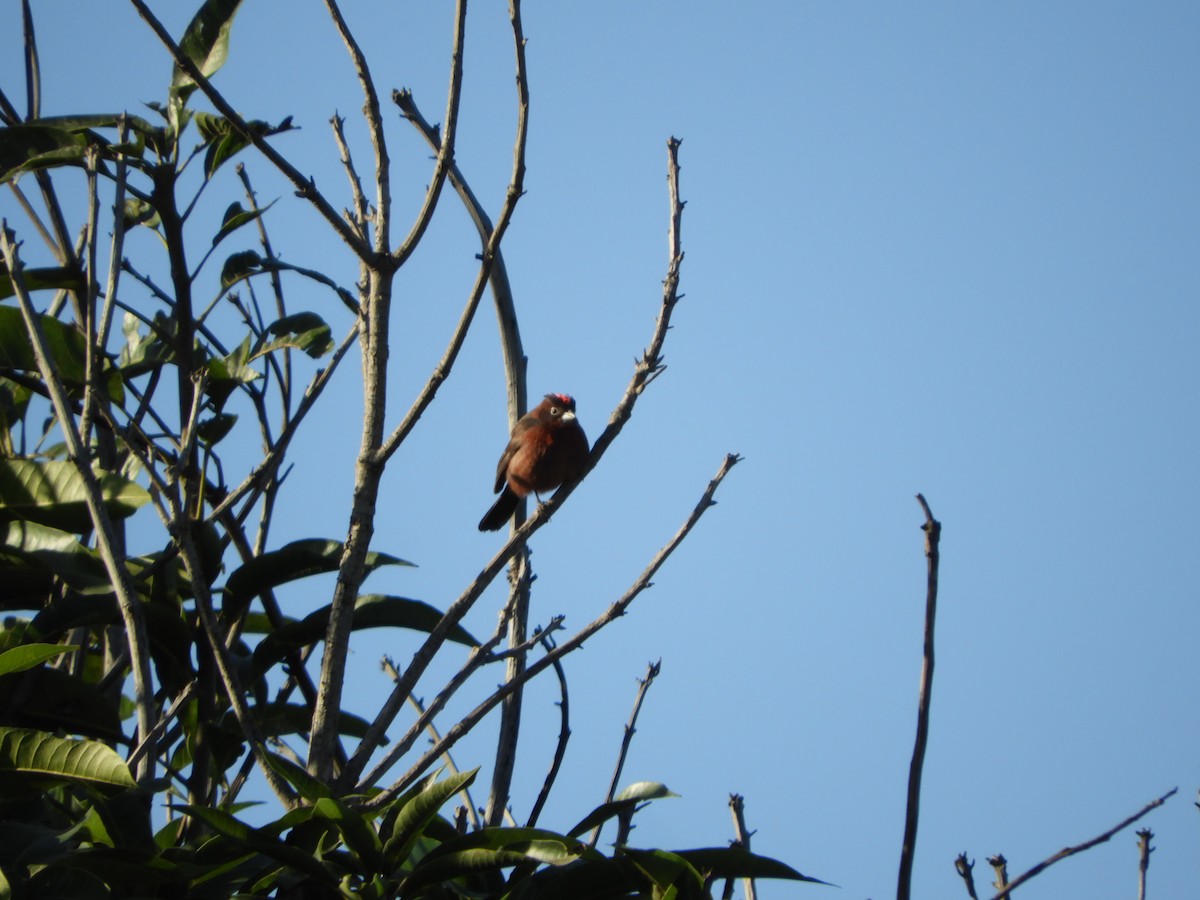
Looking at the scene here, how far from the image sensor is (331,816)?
217cm

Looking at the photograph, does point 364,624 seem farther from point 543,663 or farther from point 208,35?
point 208,35

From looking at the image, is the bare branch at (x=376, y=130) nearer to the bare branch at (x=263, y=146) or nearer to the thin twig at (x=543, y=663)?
the bare branch at (x=263, y=146)

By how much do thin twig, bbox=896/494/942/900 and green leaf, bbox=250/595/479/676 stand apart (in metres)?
1.33

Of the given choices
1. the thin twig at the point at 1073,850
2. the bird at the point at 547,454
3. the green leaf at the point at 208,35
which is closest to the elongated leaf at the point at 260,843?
the thin twig at the point at 1073,850

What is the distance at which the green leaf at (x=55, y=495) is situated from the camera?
2.92 metres

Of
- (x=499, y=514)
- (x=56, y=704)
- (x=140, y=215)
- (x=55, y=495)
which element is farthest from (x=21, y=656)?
(x=499, y=514)

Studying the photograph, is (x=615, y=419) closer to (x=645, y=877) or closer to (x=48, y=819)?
(x=645, y=877)

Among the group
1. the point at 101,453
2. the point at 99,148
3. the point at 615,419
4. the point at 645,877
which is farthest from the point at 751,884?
the point at 99,148

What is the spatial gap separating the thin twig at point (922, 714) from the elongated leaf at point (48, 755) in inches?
54.8

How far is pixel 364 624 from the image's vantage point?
3.05 m

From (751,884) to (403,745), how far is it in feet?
2.55

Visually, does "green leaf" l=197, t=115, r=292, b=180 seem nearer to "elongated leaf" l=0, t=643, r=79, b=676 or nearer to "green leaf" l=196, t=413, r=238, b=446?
"green leaf" l=196, t=413, r=238, b=446

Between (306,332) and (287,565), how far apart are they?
0.98 m

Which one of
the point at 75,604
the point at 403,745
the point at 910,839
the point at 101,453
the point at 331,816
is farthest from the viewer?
the point at 101,453
